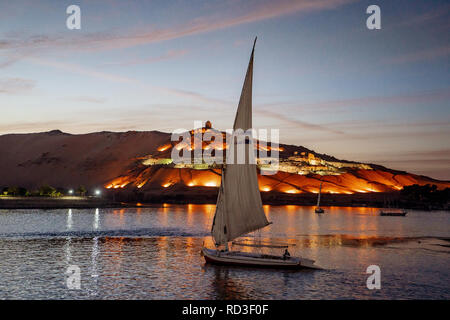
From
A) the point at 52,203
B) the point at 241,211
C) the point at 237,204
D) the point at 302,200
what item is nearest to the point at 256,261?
the point at 241,211

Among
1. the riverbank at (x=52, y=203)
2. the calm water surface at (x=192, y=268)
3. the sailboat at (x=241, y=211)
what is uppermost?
the sailboat at (x=241, y=211)

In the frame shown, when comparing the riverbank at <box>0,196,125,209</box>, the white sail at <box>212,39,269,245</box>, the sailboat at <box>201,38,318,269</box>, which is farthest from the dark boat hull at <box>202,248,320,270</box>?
the riverbank at <box>0,196,125,209</box>

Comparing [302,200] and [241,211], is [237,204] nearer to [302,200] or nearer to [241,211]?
[241,211]

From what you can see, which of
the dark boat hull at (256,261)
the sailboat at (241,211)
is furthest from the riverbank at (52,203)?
the sailboat at (241,211)

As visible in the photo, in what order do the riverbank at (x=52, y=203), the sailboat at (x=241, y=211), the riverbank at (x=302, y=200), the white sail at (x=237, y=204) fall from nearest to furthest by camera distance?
1. the sailboat at (x=241, y=211)
2. the white sail at (x=237, y=204)
3. the riverbank at (x=52, y=203)
4. the riverbank at (x=302, y=200)

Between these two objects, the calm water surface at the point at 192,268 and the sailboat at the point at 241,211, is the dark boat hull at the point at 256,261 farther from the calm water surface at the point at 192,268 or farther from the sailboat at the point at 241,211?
the calm water surface at the point at 192,268

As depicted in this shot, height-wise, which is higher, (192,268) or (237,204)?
(237,204)

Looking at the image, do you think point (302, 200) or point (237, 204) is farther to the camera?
point (302, 200)

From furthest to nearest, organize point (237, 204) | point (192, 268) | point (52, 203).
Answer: point (52, 203) → point (192, 268) → point (237, 204)

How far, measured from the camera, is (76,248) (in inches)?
1892

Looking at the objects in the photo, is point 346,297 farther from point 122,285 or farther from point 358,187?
point 358,187

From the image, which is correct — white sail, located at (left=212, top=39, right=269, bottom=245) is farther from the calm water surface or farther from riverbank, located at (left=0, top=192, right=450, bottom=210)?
riverbank, located at (left=0, top=192, right=450, bottom=210)
